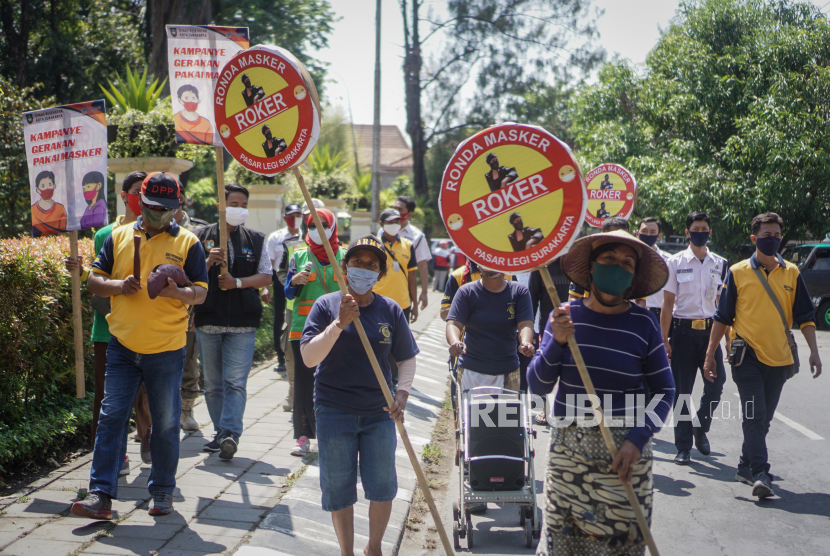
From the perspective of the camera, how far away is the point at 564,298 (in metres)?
8.51

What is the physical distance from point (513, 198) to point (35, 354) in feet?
13.7

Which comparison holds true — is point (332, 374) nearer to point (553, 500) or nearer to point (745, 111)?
point (553, 500)

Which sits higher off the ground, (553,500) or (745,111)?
(745,111)

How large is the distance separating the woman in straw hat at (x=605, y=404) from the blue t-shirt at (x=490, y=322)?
2.27m

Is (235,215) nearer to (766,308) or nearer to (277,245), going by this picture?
(277,245)

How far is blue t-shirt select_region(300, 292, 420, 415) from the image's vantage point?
3.87m

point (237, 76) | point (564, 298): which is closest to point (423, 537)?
point (237, 76)

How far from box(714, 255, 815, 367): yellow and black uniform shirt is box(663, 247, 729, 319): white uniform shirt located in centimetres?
72

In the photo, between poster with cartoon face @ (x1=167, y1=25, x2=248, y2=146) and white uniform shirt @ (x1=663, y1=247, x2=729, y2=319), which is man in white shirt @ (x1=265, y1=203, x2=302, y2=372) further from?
white uniform shirt @ (x1=663, y1=247, x2=729, y2=319)

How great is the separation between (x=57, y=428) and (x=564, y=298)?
537 cm

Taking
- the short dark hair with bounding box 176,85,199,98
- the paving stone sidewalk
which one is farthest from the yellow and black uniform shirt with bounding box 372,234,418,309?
the short dark hair with bounding box 176,85,199,98

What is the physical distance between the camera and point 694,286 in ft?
22.7

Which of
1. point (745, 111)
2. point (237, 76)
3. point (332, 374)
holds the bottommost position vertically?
point (332, 374)

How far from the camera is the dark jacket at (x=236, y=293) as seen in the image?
5875 millimetres
